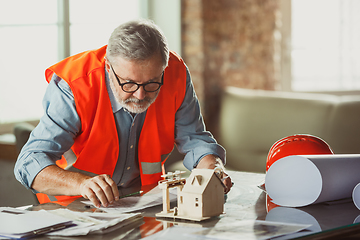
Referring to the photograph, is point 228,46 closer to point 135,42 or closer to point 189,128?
point 189,128

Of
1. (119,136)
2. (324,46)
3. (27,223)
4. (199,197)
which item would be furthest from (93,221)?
(324,46)

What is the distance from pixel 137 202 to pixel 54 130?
475 mm

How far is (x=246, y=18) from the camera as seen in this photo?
14.8 feet

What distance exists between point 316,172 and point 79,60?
1.01m

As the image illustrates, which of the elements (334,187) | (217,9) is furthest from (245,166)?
(334,187)

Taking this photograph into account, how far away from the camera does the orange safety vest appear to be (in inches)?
68.2

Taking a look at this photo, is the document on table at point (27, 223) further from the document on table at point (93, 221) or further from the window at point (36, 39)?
the window at point (36, 39)

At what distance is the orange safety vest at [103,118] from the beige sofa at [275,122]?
1.77 meters

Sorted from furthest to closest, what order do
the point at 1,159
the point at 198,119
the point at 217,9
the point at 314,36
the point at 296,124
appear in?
1. the point at 314,36
2. the point at 217,9
3. the point at 296,124
4. the point at 1,159
5. the point at 198,119

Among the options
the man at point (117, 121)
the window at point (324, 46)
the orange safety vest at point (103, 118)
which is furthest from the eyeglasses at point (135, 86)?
the window at point (324, 46)

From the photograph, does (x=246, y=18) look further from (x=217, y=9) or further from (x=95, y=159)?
(x=95, y=159)

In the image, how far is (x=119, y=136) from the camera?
1829 mm

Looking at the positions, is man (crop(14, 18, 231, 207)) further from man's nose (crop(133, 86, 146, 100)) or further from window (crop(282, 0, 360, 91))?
window (crop(282, 0, 360, 91))

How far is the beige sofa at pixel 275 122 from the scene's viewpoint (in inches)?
129
